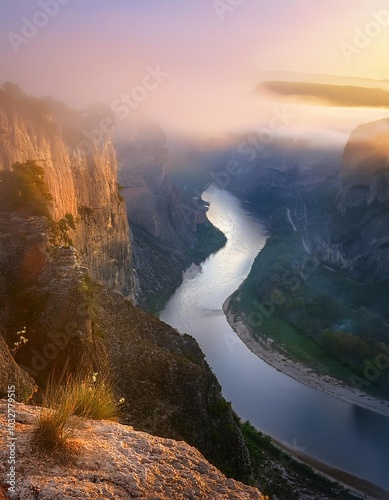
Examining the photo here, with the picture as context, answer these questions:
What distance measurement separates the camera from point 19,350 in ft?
43.4

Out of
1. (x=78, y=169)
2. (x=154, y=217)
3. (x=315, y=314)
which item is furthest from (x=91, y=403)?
(x=154, y=217)

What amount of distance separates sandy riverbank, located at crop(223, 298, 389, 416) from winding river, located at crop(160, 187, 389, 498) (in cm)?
108

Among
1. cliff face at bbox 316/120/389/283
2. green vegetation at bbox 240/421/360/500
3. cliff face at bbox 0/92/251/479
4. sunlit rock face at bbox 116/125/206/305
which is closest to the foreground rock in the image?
cliff face at bbox 0/92/251/479

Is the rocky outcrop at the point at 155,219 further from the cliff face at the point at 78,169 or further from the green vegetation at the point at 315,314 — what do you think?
the cliff face at the point at 78,169

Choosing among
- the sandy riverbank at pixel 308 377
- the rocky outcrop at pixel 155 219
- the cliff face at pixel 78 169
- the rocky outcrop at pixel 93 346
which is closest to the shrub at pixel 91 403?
the rocky outcrop at pixel 93 346

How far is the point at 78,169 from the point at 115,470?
36881 millimetres

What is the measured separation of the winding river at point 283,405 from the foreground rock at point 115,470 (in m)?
38.2

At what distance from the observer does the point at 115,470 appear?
18.0ft

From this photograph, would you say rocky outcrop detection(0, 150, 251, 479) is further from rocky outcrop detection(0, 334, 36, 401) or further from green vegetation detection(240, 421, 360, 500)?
green vegetation detection(240, 421, 360, 500)

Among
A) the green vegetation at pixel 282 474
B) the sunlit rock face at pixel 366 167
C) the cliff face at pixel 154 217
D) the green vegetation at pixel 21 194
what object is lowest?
the green vegetation at pixel 282 474

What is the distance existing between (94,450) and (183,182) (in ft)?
557

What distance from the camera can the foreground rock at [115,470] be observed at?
4.93 metres

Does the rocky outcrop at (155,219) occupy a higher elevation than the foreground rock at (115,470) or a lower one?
higher

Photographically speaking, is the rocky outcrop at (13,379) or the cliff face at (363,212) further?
the cliff face at (363,212)
